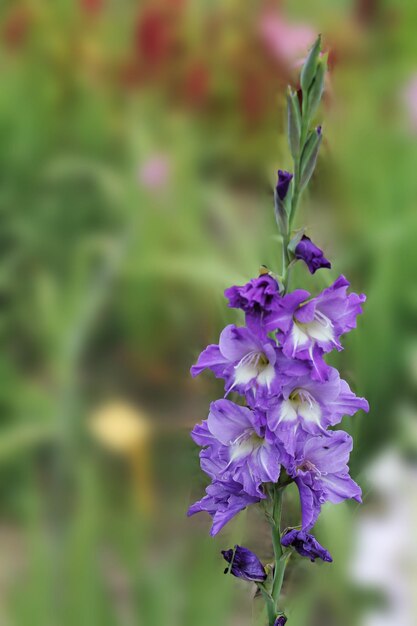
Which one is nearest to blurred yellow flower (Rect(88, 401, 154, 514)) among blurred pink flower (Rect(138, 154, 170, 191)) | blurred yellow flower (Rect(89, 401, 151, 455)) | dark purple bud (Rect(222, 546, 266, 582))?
blurred yellow flower (Rect(89, 401, 151, 455))

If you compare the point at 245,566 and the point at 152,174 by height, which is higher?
the point at 152,174

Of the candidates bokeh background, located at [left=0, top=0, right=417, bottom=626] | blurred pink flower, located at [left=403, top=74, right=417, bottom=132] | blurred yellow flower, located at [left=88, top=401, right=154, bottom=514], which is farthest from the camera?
blurred pink flower, located at [left=403, top=74, right=417, bottom=132]

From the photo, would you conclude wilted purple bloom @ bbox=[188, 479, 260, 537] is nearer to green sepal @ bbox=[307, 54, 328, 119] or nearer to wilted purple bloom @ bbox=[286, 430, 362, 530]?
wilted purple bloom @ bbox=[286, 430, 362, 530]

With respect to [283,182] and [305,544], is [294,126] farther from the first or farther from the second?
[305,544]

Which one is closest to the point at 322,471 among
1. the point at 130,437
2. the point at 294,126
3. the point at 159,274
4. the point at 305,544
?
the point at 305,544

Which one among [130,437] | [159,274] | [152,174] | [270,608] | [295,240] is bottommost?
[270,608]

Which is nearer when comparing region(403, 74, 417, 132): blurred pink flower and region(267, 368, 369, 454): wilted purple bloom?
region(267, 368, 369, 454): wilted purple bloom

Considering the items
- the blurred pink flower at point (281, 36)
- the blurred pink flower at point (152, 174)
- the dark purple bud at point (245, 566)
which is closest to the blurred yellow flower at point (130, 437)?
the blurred pink flower at point (152, 174)
